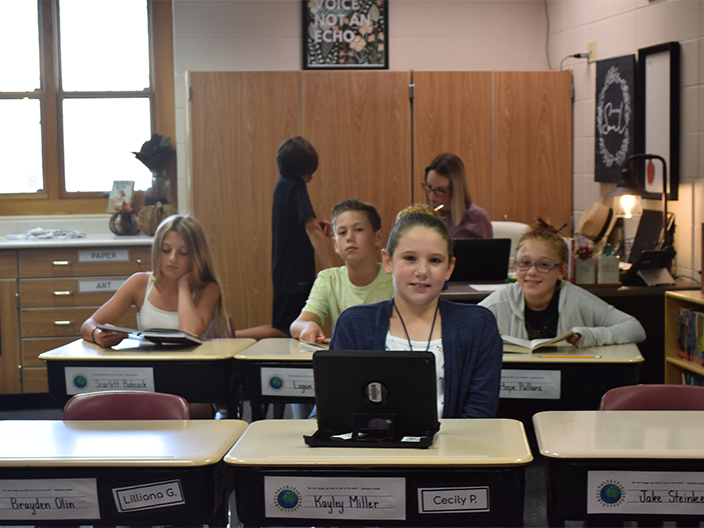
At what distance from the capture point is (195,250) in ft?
9.96

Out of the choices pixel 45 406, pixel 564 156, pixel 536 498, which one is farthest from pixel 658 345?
pixel 45 406

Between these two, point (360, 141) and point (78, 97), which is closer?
point (360, 141)

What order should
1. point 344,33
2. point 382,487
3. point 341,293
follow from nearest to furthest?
point 382,487 < point 341,293 < point 344,33

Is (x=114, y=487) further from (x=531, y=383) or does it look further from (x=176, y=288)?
(x=176, y=288)

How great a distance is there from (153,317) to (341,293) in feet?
2.55

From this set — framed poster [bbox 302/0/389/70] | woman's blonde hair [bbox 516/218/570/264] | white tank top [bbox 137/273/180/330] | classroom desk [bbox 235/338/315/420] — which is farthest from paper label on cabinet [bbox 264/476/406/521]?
framed poster [bbox 302/0/389/70]

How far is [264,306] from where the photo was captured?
482 centimetres

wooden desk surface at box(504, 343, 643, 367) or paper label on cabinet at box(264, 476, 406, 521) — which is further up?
wooden desk surface at box(504, 343, 643, 367)

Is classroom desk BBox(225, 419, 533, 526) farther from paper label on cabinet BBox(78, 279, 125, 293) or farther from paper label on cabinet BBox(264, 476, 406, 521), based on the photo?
paper label on cabinet BBox(78, 279, 125, 293)

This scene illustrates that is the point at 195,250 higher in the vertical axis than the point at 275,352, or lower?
higher

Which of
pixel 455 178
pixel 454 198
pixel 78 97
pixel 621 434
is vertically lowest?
pixel 621 434

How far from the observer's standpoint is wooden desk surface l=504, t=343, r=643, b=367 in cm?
240

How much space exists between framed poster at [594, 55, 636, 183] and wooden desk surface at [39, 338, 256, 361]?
2.50 meters

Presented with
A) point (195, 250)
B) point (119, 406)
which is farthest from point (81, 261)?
point (119, 406)
